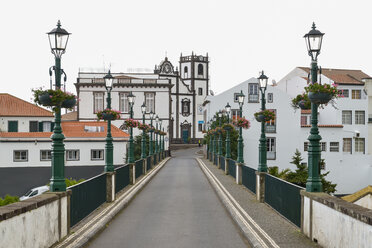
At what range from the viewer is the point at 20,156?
48312mm

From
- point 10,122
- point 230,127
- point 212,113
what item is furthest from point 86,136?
point 230,127

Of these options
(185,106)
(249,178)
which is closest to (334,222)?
(249,178)

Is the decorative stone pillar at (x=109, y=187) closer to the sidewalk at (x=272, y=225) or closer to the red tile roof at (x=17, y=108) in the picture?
the sidewalk at (x=272, y=225)

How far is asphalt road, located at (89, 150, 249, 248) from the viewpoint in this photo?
10.1 metres

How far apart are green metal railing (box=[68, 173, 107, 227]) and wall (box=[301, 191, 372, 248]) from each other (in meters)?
5.35

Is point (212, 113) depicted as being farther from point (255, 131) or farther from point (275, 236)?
point (275, 236)

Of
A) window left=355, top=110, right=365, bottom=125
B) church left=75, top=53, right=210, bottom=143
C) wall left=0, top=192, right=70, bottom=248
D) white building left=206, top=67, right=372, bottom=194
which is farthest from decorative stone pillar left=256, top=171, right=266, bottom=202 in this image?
window left=355, top=110, right=365, bottom=125

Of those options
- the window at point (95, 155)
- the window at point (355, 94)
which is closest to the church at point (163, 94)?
the window at point (95, 155)

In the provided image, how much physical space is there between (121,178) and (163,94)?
50267 millimetres

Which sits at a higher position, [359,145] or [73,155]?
[359,145]

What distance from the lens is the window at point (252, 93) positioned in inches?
2331

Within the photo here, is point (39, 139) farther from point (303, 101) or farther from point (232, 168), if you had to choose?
point (303, 101)

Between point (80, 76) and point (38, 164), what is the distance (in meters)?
24.6

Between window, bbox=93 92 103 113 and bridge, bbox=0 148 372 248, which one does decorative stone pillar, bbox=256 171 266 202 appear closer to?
bridge, bbox=0 148 372 248
